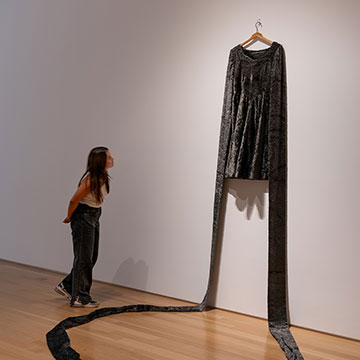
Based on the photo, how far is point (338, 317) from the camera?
3.58m

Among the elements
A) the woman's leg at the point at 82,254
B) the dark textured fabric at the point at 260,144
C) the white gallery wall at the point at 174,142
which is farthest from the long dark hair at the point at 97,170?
the dark textured fabric at the point at 260,144

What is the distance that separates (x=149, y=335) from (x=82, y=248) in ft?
3.27

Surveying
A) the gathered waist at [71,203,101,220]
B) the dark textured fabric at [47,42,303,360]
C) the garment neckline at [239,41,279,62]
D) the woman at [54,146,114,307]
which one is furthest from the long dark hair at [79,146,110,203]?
the garment neckline at [239,41,279,62]

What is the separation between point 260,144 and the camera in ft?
12.9

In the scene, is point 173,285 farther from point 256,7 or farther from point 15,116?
point 15,116

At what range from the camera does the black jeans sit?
406 cm

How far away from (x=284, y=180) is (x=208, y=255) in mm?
883

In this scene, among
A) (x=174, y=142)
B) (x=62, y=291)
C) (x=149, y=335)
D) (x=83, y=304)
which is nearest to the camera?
(x=149, y=335)

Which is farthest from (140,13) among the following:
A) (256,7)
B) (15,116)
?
(15,116)

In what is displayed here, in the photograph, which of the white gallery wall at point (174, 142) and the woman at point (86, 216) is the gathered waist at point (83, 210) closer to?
the woman at point (86, 216)

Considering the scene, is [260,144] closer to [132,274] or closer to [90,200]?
[90,200]

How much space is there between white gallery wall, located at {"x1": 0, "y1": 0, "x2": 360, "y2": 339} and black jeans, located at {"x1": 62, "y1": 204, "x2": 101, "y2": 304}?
0.70 metres

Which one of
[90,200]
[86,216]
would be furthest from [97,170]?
[86,216]

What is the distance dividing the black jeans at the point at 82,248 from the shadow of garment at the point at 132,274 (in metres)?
0.68
